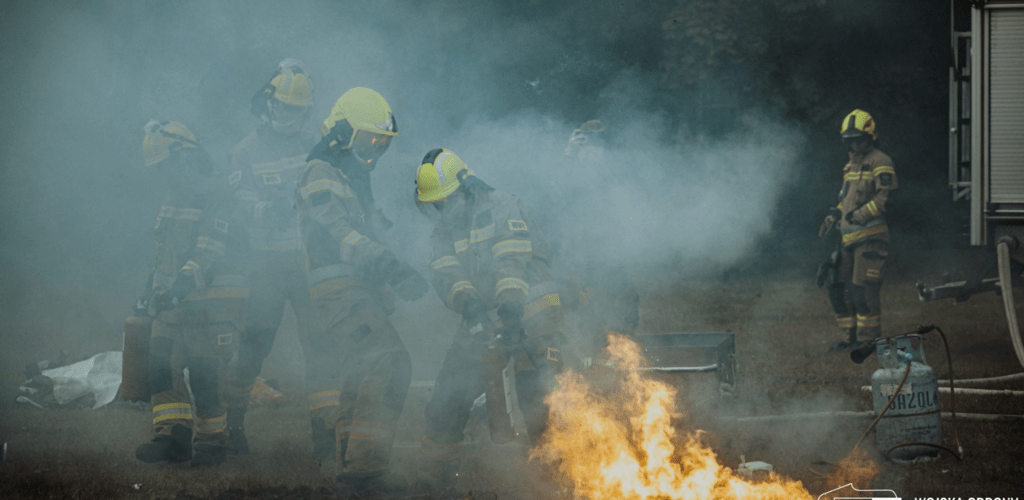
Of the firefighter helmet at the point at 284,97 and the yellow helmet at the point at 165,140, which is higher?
the firefighter helmet at the point at 284,97

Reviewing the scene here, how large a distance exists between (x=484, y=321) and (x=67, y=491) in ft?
8.17

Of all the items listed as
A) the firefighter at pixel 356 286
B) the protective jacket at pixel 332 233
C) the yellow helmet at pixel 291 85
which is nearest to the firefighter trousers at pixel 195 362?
the firefighter at pixel 356 286

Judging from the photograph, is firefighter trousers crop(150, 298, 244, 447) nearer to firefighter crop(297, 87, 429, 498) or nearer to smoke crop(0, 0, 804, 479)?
firefighter crop(297, 87, 429, 498)

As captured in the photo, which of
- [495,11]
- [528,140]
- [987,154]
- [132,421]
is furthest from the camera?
[495,11]

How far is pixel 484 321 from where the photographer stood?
4699 mm

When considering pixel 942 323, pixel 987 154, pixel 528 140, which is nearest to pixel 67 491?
pixel 528 140

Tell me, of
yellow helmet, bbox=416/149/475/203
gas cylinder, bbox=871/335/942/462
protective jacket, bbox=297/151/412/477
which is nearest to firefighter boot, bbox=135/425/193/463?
protective jacket, bbox=297/151/412/477

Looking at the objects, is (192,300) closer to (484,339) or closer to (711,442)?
(484,339)

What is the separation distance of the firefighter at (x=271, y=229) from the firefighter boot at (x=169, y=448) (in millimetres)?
402

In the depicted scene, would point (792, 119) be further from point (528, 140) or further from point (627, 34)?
point (528, 140)

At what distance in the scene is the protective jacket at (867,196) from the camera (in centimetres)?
843

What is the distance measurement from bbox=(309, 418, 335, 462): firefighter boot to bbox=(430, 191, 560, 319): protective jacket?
4.28 feet

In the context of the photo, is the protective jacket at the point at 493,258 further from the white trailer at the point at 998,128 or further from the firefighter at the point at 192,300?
the white trailer at the point at 998,128

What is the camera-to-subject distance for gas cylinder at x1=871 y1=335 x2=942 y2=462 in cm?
488
